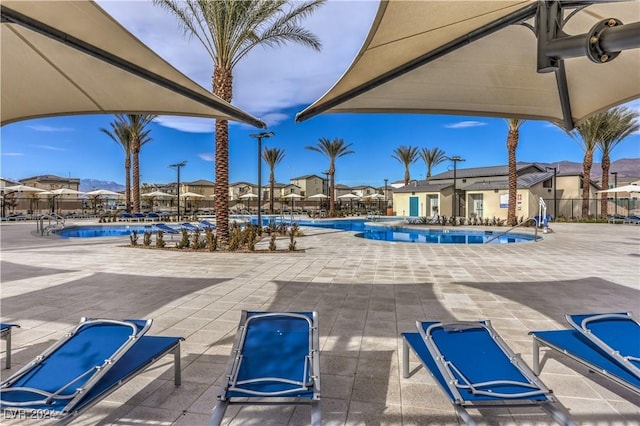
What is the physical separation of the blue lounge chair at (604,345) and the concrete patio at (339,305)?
0.35 m

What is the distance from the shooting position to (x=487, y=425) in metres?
2.39

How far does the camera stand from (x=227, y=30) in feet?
35.6

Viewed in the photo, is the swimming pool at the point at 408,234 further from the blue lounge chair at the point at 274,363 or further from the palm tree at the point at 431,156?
the palm tree at the point at 431,156

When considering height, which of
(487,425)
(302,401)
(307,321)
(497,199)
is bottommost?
(487,425)

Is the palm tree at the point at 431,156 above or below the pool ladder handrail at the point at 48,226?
above

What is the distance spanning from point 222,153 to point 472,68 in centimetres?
917

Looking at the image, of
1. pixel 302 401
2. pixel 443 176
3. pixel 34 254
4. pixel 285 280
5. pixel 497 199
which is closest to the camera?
pixel 302 401

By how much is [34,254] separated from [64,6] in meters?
10.5

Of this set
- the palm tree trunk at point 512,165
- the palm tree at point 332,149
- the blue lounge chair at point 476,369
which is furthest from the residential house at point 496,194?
the blue lounge chair at point 476,369

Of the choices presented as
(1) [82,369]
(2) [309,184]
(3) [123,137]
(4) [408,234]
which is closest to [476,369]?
(1) [82,369]

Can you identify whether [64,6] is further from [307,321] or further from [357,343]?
[357,343]

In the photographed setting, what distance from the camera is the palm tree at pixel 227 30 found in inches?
421

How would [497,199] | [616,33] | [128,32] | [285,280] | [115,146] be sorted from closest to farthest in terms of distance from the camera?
[616,33] < [128,32] < [285,280] < [497,199] < [115,146]

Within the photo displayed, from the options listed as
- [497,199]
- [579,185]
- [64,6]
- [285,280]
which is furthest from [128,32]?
[579,185]
